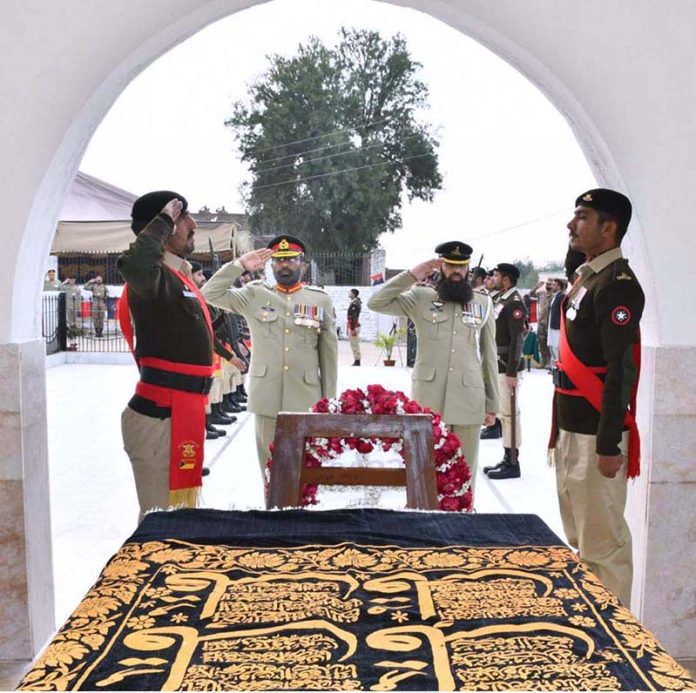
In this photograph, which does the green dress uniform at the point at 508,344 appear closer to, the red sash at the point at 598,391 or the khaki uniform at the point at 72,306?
the red sash at the point at 598,391

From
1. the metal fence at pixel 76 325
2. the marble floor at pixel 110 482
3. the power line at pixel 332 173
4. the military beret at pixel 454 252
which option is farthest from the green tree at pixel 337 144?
the military beret at pixel 454 252

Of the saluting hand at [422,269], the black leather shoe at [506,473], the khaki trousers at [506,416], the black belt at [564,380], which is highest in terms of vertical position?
the saluting hand at [422,269]

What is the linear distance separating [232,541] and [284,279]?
2869mm

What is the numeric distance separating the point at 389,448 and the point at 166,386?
95 cm

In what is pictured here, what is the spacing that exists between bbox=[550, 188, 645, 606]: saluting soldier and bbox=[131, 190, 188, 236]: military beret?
5.35 ft

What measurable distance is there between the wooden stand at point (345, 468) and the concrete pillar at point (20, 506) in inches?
49.1

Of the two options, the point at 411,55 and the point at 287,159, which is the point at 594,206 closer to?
the point at 287,159

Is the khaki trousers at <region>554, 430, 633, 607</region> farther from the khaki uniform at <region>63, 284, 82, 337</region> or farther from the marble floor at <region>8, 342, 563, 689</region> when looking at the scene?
the khaki uniform at <region>63, 284, 82, 337</region>

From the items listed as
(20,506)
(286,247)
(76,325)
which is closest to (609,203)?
(286,247)

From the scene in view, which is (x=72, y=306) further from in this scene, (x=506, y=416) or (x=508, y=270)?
(x=506, y=416)

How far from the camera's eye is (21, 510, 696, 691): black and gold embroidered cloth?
1226 millimetres

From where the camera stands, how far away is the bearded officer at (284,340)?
4.40 meters

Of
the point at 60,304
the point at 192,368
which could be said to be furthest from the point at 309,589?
the point at 60,304

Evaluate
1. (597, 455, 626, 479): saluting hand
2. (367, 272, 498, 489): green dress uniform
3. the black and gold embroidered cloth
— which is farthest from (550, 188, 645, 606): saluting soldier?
(367, 272, 498, 489): green dress uniform
